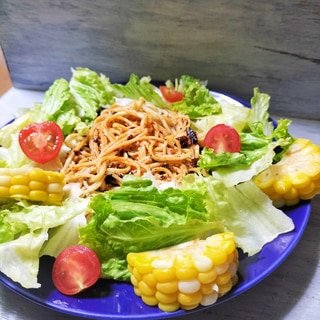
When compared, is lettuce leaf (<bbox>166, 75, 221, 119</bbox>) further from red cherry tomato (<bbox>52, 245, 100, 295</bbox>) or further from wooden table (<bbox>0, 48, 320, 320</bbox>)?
red cherry tomato (<bbox>52, 245, 100, 295</bbox>)

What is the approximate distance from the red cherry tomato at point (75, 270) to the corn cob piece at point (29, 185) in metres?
0.20

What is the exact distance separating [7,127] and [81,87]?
12.8 inches

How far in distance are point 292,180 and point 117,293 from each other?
56 cm

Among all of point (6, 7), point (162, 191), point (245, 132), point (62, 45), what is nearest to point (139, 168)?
point (162, 191)

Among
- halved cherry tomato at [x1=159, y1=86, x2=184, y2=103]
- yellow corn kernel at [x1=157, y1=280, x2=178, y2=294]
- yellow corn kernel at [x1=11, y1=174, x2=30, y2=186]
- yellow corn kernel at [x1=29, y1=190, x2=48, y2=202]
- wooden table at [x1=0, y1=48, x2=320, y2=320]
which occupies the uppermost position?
halved cherry tomato at [x1=159, y1=86, x2=184, y2=103]

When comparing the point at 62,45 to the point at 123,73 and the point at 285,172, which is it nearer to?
the point at 123,73

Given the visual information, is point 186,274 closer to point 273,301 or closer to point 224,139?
point 273,301

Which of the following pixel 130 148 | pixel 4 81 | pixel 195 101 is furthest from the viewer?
pixel 4 81

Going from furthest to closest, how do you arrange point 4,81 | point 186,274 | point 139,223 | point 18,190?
point 4,81, point 18,190, point 139,223, point 186,274

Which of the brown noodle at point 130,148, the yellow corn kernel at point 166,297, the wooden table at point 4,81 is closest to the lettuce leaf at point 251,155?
the brown noodle at point 130,148

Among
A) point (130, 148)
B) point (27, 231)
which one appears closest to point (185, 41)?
point (130, 148)

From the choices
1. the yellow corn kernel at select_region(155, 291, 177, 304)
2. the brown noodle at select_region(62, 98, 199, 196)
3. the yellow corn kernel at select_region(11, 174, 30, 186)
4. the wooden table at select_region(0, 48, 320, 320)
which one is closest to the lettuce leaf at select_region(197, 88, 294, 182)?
the brown noodle at select_region(62, 98, 199, 196)

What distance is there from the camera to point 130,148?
1.50m

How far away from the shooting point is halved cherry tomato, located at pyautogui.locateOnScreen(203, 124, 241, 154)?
1.38 meters
